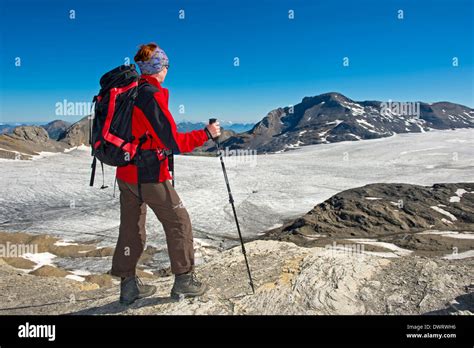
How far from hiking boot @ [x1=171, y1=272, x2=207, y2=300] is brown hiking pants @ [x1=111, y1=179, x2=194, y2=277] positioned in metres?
0.18

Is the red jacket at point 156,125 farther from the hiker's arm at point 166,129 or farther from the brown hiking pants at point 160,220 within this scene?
the brown hiking pants at point 160,220

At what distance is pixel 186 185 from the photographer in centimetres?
3422

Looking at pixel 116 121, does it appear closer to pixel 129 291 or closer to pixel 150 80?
pixel 150 80

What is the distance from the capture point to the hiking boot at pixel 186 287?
4.28 metres

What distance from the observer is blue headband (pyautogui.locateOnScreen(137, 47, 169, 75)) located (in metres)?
3.78

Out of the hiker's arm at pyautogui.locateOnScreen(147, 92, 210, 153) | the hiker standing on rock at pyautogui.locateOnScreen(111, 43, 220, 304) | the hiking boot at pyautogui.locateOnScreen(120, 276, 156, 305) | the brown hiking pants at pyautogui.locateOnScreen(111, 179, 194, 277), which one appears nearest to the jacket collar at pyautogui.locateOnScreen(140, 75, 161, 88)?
the hiker standing on rock at pyautogui.locateOnScreen(111, 43, 220, 304)

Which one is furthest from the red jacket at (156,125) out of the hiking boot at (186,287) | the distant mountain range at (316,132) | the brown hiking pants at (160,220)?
the distant mountain range at (316,132)

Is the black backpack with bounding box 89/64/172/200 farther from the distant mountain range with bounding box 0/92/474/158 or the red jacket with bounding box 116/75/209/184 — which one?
the distant mountain range with bounding box 0/92/474/158

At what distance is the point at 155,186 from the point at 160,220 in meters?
0.41

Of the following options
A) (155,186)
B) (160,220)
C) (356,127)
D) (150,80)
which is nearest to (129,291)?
(160,220)

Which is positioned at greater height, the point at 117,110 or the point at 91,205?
the point at 117,110
